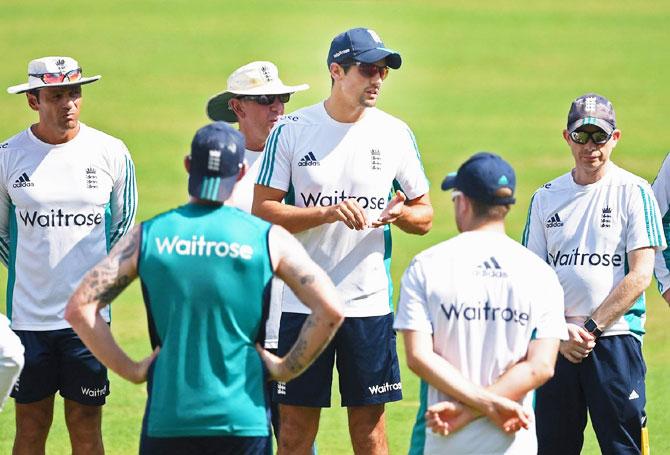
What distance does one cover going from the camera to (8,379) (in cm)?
672

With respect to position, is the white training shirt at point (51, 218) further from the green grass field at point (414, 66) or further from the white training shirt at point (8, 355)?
the green grass field at point (414, 66)

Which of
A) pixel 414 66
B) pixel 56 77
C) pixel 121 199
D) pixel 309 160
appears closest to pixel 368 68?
pixel 309 160

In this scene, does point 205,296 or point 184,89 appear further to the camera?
point 184,89

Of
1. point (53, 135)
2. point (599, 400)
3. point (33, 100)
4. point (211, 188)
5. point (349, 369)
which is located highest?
point (33, 100)

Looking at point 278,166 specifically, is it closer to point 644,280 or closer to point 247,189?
point 247,189

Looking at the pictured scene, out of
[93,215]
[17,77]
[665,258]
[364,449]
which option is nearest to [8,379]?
[93,215]

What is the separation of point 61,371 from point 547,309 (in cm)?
327

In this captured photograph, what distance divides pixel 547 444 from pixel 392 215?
158cm

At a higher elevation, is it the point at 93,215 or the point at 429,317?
the point at 93,215

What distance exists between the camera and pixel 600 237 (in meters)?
7.60

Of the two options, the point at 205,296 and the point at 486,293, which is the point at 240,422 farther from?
the point at 486,293

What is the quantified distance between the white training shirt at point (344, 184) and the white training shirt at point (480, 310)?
71.1 inches

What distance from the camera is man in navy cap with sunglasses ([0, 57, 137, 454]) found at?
25.8 ft

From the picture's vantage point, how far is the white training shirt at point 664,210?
8.23 metres
